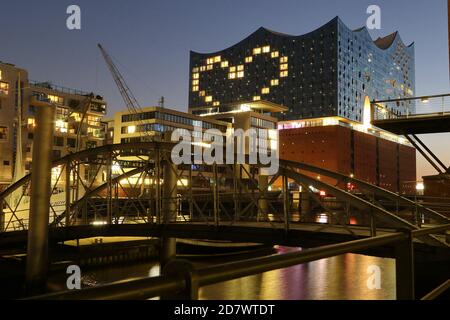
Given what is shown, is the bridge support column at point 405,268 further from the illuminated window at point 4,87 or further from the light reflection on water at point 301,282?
the illuminated window at point 4,87

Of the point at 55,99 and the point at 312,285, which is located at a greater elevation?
the point at 55,99

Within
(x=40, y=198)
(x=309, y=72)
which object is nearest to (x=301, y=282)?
(x=40, y=198)

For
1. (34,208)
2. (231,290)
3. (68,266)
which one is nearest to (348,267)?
(231,290)

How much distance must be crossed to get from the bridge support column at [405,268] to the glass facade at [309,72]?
13836 cm

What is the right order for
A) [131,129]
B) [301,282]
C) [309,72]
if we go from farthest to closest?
[309,72]
[131,129]
[301,282]

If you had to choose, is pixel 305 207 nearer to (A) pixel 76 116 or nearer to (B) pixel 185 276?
(B) pixel 185 276

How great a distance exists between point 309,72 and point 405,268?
5941 inches

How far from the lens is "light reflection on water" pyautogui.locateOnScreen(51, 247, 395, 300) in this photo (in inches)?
928

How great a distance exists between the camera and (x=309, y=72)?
14950 cm

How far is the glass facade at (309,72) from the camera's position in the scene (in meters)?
143

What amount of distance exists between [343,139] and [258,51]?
71473 mm

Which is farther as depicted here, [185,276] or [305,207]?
[305,207]

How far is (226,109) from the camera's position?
126m

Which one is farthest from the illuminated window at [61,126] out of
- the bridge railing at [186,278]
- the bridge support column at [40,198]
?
the bridge railing at [186,278]
